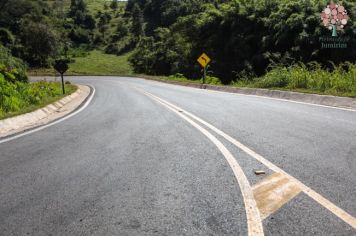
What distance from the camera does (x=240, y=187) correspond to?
4.65 metres

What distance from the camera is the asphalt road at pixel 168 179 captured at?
370cm

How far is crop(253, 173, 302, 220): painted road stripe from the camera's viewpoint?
13.3 ft

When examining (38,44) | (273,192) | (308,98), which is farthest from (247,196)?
(38,44)

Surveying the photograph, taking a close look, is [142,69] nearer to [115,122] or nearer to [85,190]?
[115,122]

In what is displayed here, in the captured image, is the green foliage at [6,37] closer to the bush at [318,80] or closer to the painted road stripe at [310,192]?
the bush at [318,80]

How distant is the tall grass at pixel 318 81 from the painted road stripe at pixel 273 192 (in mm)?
9424

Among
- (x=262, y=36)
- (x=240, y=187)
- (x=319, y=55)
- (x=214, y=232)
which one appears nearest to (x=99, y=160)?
(x=240, y=187)

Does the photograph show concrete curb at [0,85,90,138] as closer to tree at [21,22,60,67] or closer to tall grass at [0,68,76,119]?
tall grass at [0,68,76,119]

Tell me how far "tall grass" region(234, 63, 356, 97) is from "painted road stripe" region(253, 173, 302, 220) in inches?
371

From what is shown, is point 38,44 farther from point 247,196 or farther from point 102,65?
point 247,196

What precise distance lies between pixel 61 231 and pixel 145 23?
429ft

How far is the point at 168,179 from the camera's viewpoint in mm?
5086

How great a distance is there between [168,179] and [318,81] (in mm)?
13903

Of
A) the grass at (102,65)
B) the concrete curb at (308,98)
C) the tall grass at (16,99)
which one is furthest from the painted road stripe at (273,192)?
the grass at (102,65)
